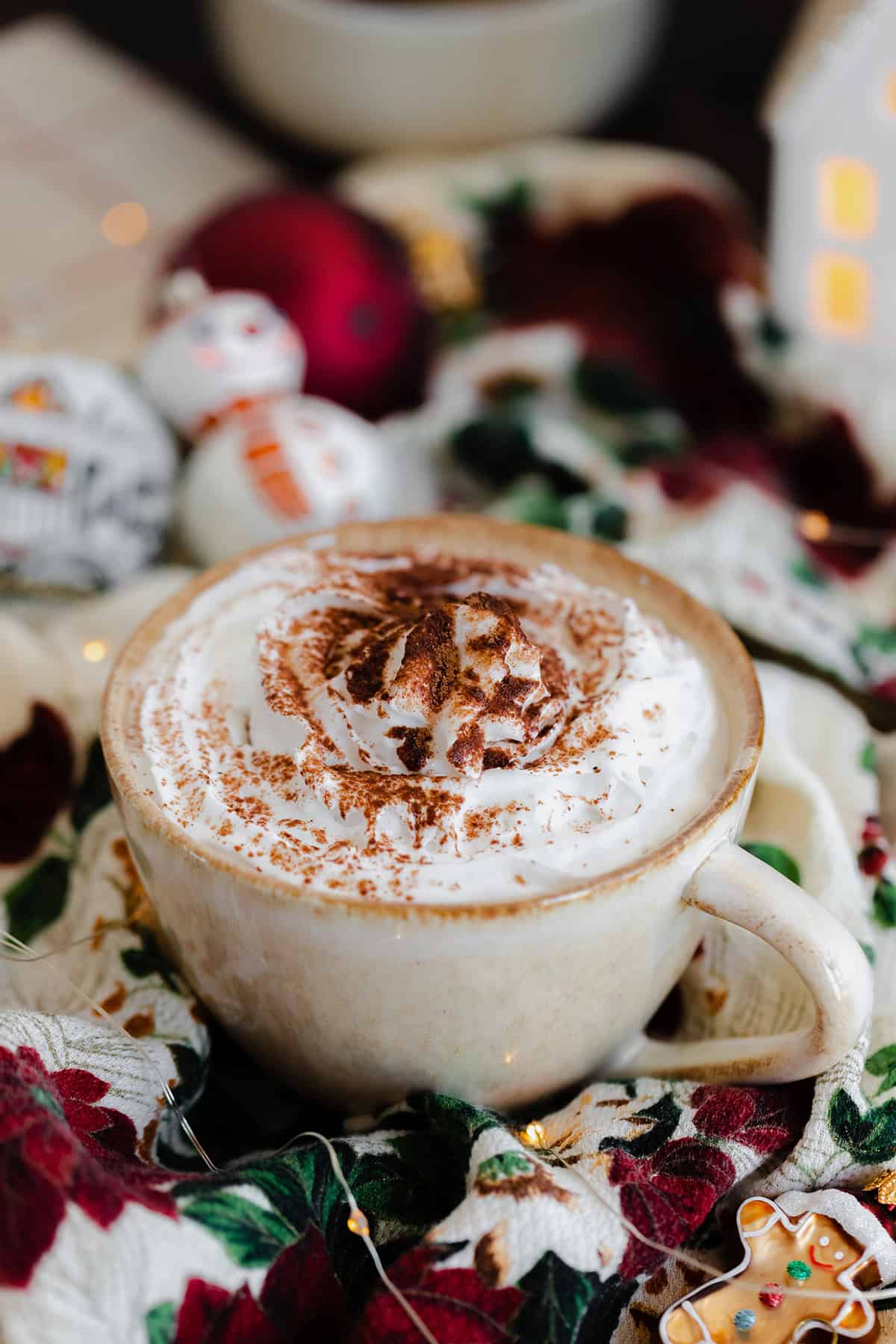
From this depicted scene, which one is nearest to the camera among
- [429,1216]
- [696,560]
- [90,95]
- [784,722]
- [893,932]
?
[429,1216]

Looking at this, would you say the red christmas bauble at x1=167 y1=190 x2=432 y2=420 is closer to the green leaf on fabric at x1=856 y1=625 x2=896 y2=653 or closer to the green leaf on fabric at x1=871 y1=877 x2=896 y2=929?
the green leaf on fabric at x1=856 y1=625 x2=896 y2=653

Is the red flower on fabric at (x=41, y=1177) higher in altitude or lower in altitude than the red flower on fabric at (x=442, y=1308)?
higher

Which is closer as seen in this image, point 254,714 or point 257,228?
point 254,714

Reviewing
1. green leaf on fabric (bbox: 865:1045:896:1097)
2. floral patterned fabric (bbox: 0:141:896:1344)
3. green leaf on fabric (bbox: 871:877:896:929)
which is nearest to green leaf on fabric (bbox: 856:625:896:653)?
floral patterned fabric (bbox: 0:141:896:1344)

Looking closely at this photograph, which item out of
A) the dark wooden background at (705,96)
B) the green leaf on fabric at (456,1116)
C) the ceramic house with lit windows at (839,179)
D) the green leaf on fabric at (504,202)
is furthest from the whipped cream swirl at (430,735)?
the dark wooden background at (705,96)

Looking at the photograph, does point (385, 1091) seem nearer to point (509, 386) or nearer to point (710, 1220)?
point (710, 1220)

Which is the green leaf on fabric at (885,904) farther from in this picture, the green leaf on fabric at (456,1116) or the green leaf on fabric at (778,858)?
the green leaf on fabric at (456,1116)

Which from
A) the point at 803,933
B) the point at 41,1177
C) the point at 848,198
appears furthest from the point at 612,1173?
the point at 848,198

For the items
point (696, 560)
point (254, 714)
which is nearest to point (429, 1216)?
point (254, 714)
